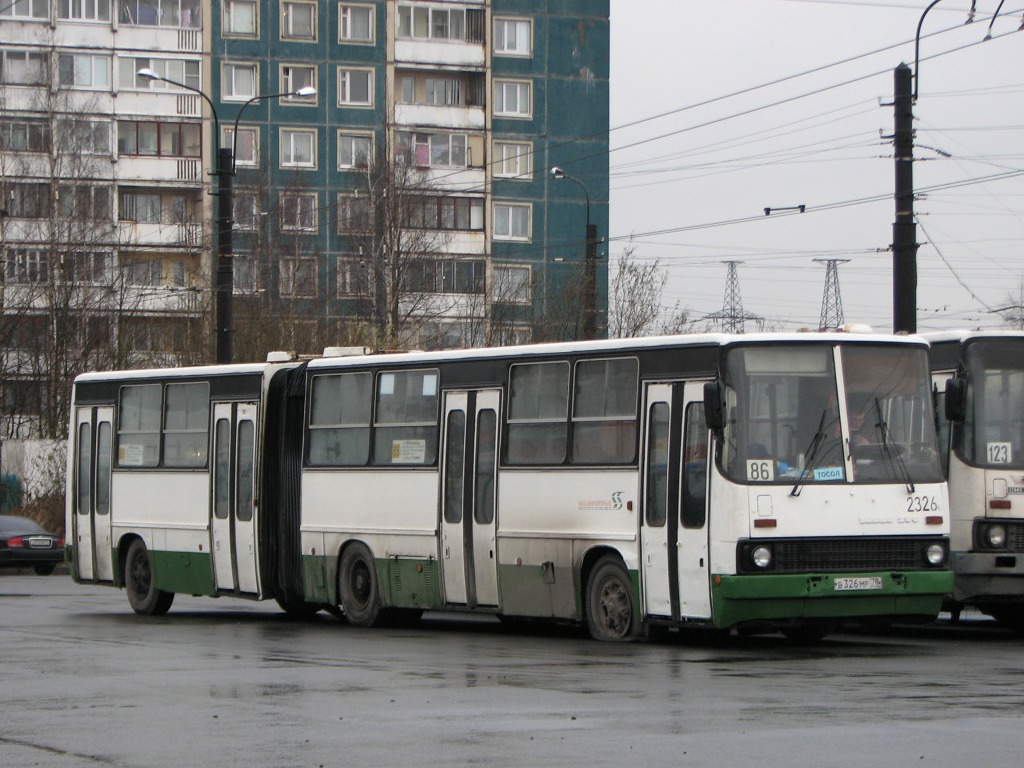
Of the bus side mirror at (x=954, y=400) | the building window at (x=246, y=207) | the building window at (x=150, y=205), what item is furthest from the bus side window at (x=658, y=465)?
the building window at (x=150, y=205)

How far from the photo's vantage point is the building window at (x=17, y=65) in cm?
7220

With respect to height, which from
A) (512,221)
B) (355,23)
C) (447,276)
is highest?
(355,23)

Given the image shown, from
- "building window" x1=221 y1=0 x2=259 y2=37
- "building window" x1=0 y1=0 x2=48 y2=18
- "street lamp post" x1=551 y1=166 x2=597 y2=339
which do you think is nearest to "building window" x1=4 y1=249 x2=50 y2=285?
"street lamp post" x1=551 y1=166 x2=597 y2=339

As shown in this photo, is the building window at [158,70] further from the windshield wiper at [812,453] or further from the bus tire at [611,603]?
the windshield wiper at [812,453]

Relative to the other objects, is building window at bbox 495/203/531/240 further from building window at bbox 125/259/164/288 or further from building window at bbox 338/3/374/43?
building window at bbox 125/259/164/288

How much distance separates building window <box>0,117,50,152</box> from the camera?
63.8m

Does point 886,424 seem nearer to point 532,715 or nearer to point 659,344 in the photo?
point 659,344

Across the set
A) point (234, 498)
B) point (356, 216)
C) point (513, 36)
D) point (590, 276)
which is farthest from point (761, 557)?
point (513, 36)

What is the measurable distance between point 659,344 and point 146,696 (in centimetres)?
641

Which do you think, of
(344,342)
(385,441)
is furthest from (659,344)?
(344,342)

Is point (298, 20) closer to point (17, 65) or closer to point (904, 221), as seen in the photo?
point (17, 65)

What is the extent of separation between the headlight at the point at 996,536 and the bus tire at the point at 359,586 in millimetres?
6324

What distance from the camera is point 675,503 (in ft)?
57.5

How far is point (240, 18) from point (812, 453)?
64.9 metres
